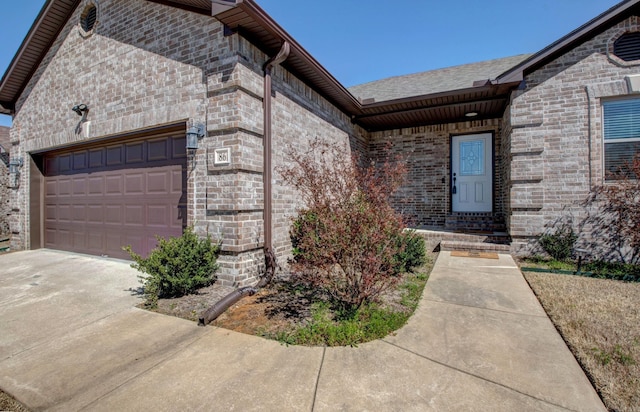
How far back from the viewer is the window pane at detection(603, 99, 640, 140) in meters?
5.95

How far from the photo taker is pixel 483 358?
2.58 metres

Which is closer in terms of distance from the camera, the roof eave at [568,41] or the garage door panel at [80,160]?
the roof eave at [568,41]

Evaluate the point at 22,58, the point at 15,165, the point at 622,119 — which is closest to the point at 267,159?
the point at 622,119

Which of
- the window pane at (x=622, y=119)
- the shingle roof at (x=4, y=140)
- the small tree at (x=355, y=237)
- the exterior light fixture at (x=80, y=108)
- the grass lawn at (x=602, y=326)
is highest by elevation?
the shingle roof at (x=4, y=140)

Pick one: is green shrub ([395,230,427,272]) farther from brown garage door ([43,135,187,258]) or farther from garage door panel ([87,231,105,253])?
garage door panel ([87,231,105,253])

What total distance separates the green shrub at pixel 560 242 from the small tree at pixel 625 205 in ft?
2.22

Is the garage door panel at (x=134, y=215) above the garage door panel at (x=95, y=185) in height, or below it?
below

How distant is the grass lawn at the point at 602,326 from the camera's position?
7.21ft

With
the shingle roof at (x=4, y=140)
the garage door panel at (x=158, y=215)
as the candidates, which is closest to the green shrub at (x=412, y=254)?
the garage door panel at (x=158, y=215)

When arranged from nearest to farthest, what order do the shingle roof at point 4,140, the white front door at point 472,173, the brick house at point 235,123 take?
the brick house at point 235,123
the white front door at point 472,173
the shingle roof at point 4,140

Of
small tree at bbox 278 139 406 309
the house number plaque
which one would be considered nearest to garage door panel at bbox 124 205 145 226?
the house number plaque

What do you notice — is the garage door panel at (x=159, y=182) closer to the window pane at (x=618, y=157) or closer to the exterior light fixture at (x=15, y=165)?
the exterior light fixture at (x=15, y=165)

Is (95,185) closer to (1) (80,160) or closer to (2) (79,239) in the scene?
(1) (80,160)

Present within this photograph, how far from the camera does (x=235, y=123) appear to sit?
4547 millimetres
